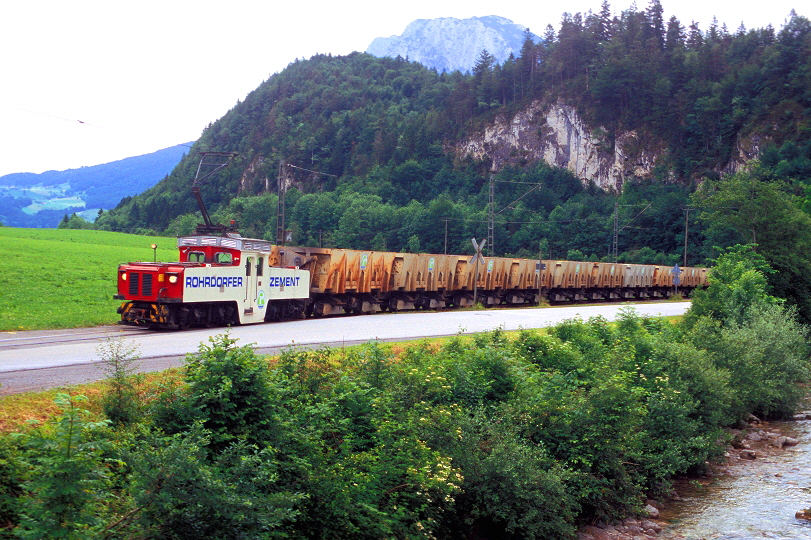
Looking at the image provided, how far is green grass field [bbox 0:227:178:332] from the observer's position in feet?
71.9

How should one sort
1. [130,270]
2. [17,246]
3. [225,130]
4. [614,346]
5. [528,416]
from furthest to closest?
1. [225,130]
2. [17,246]
3. [130,270]
4. [614,346]
5. [528,416]

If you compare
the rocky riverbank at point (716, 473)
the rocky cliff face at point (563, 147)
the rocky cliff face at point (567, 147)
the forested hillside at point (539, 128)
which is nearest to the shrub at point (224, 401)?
the rocky riverbank at point (716, 473)

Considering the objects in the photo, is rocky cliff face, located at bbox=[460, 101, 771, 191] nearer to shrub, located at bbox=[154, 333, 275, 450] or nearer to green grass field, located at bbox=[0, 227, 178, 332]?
green grass field, located at bbox=[0, 227, 178, 332]

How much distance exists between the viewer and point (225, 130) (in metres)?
168

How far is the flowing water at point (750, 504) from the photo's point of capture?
11.8m

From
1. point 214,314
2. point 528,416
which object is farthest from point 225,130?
point 528,416

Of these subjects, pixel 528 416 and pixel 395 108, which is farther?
pixel 395 108

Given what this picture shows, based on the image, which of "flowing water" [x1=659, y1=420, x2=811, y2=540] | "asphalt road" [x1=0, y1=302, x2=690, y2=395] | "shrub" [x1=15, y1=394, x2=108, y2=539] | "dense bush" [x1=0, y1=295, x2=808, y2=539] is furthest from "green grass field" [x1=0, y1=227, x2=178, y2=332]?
"flowing water" [x1=659, y1=420, x2=811, y2=540]

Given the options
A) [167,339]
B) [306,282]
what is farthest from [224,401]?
[306,282]

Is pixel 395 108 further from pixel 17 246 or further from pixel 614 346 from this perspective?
A: pixel 614 346

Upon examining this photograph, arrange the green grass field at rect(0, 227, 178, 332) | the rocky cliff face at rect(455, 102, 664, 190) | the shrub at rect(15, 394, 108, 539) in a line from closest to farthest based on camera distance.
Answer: the shrub at rect(15, 394, 108, 539)
the green grass field at rect(0, 227, 178, 332)
the rocky cliff face at rect(455, 102, 664, 190)

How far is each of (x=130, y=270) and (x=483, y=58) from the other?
158 meters

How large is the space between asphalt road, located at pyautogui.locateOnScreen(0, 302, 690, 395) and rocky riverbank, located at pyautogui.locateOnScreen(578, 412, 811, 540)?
612 cm

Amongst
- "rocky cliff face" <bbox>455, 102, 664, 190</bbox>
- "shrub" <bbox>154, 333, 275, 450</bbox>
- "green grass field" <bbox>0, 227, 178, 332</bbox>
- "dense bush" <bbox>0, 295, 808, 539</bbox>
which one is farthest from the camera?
"rocky cliff face" <bbox>455, 102, 664, 190</bbox>
